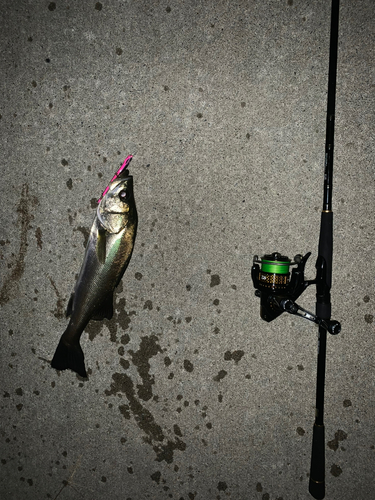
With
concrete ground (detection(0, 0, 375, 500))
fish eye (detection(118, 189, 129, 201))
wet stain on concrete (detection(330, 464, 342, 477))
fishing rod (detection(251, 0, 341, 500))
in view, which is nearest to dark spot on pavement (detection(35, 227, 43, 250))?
concrete ground (detection(0, 0, 375, 500))

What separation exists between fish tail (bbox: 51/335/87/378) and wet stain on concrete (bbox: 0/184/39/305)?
56 cm

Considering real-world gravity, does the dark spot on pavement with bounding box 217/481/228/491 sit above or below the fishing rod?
below

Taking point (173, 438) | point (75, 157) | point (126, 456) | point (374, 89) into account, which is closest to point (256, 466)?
point (173, 438)

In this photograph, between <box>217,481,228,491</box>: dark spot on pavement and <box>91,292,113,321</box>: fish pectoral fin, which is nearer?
<box>91,292,113,321</box>: fish pectoral fin

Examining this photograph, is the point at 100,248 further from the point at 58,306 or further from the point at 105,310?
the point at 58,306

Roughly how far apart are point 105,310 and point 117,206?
2.07 ft

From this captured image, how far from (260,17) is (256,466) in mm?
2811

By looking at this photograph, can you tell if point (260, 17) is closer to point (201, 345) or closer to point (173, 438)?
point (201, 345)

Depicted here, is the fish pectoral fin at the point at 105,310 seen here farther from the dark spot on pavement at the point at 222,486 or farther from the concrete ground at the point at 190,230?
the dark spot on pavement at the point at 222,486

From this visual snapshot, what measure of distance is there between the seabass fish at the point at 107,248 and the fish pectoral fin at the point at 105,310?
10 mm

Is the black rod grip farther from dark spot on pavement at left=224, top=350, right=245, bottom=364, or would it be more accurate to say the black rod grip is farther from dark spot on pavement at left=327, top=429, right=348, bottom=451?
dark spot on pavement at left=224, top=350, right=245, bottom=364

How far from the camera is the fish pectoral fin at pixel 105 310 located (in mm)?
1762

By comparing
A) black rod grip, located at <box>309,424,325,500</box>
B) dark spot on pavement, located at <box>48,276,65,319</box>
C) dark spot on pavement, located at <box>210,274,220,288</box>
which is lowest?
black rod grip, located at <box>309,424,325,500</box>

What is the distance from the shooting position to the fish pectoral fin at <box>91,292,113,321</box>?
1762 mm
